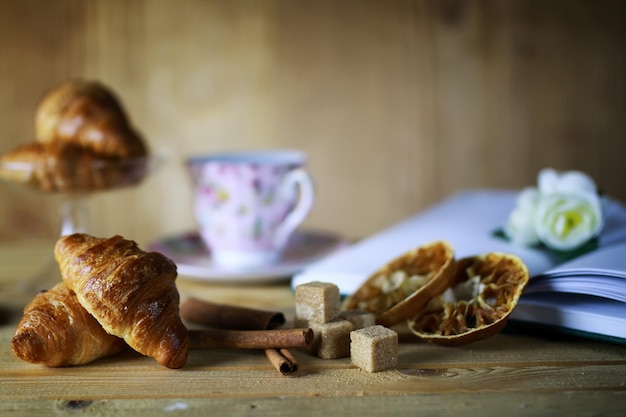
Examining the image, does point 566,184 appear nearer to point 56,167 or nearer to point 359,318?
point 359,318

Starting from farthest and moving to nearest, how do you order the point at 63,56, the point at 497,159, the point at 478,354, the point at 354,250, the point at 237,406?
the point at 497,159 → the point at 63,56 → the point at 354,250 → the point at 478,354 → the point at 237,406

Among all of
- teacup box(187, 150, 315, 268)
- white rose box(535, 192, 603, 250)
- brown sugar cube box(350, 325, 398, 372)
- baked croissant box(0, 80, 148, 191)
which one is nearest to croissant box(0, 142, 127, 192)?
baked croissant box(0, 80, 148, 191)

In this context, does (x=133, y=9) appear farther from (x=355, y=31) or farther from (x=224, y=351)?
(x=224, y=351)

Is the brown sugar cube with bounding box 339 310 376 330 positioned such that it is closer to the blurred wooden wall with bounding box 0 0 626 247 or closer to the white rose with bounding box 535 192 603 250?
the white rose with bounding box 535 192 603 250

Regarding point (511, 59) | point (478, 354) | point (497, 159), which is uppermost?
point (511, 59)

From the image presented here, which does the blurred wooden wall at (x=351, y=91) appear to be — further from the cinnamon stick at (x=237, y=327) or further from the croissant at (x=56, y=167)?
the cinnamon stick at (x=237, y=327)

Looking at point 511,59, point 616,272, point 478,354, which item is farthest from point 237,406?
point 511,59

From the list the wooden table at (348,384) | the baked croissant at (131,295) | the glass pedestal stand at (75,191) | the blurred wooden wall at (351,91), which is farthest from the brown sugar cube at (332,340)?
the blurred wooden wall at (351,91)
